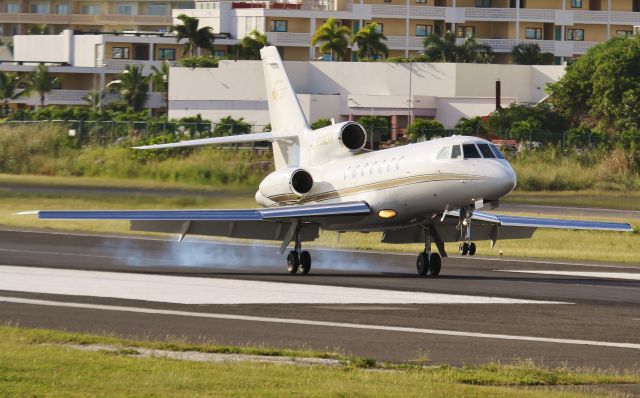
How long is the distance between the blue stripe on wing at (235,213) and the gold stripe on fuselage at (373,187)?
0.48 meters

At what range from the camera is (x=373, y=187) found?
33.7 m

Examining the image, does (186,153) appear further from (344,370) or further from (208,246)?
(344,370)

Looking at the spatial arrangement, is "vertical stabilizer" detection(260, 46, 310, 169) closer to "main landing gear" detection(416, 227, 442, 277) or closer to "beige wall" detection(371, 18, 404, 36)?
"main landing gear" detection(416, 227, 442, 277)

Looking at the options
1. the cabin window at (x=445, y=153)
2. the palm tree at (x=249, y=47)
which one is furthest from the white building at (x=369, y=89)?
the cabin window at (x=445, y=153)

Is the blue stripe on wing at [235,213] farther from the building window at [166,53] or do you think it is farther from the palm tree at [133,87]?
the building window at [166,53]

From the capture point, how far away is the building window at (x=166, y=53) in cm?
13588

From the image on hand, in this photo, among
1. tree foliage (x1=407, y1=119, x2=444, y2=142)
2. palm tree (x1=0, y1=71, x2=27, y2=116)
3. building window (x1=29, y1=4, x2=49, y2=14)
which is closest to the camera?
tree foliage (x1=407, y1=119, x2=444, y2=142)

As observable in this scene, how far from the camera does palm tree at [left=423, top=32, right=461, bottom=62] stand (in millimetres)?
118688

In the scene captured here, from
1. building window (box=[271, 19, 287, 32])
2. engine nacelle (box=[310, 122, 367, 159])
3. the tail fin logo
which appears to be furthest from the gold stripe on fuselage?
building window (box=[271, 19, 287, 32])

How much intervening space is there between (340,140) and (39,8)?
139260mm

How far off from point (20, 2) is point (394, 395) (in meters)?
158

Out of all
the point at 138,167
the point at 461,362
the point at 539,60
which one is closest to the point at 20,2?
the point at 539,60

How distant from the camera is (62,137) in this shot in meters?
73.9

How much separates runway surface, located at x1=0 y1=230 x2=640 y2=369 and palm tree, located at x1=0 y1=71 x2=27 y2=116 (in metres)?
84.0
